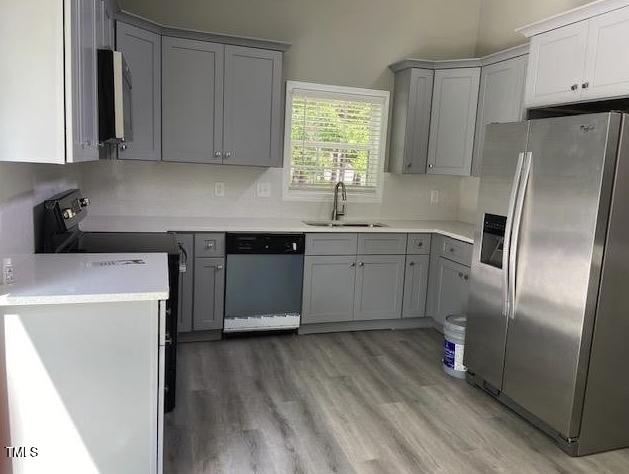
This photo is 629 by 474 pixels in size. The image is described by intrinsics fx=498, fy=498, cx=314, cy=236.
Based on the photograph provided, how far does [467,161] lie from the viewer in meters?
4.04

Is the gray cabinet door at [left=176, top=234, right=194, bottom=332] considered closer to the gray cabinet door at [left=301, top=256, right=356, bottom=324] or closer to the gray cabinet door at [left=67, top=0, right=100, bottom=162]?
the gray cabinet door at [left=301, top=256, right=356, bottom=324]

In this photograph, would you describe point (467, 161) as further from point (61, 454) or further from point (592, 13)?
point (61, 454)

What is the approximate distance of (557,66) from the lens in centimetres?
288

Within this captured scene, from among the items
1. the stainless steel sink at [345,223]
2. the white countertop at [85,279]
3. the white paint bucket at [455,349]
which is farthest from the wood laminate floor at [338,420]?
the stainless steel sink at [345,223]

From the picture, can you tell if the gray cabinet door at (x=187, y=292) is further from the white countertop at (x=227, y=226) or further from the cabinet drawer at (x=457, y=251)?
the cabinet drawer at (x=457, y=251)

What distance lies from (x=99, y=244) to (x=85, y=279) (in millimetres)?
926

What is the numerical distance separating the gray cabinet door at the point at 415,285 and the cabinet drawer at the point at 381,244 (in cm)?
13

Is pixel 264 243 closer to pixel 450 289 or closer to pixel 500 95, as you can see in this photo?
pixel 450 289

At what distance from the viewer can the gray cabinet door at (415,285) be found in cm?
411

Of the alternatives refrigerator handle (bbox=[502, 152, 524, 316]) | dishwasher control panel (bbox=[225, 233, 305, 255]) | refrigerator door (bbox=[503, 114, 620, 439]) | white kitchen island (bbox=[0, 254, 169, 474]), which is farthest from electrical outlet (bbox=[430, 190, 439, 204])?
white kitchen island (bbox=[0, 254, 169, 474])

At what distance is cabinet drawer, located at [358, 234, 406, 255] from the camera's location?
155 inches

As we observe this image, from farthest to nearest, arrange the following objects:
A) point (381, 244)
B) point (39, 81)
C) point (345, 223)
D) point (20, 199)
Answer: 1. point (345, 223)
2. point (381, 244)
3. point (20, 199)
4. point (39, 81)

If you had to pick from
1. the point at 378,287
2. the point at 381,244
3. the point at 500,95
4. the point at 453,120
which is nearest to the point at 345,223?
the point at 381,244

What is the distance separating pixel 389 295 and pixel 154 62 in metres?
2.51
